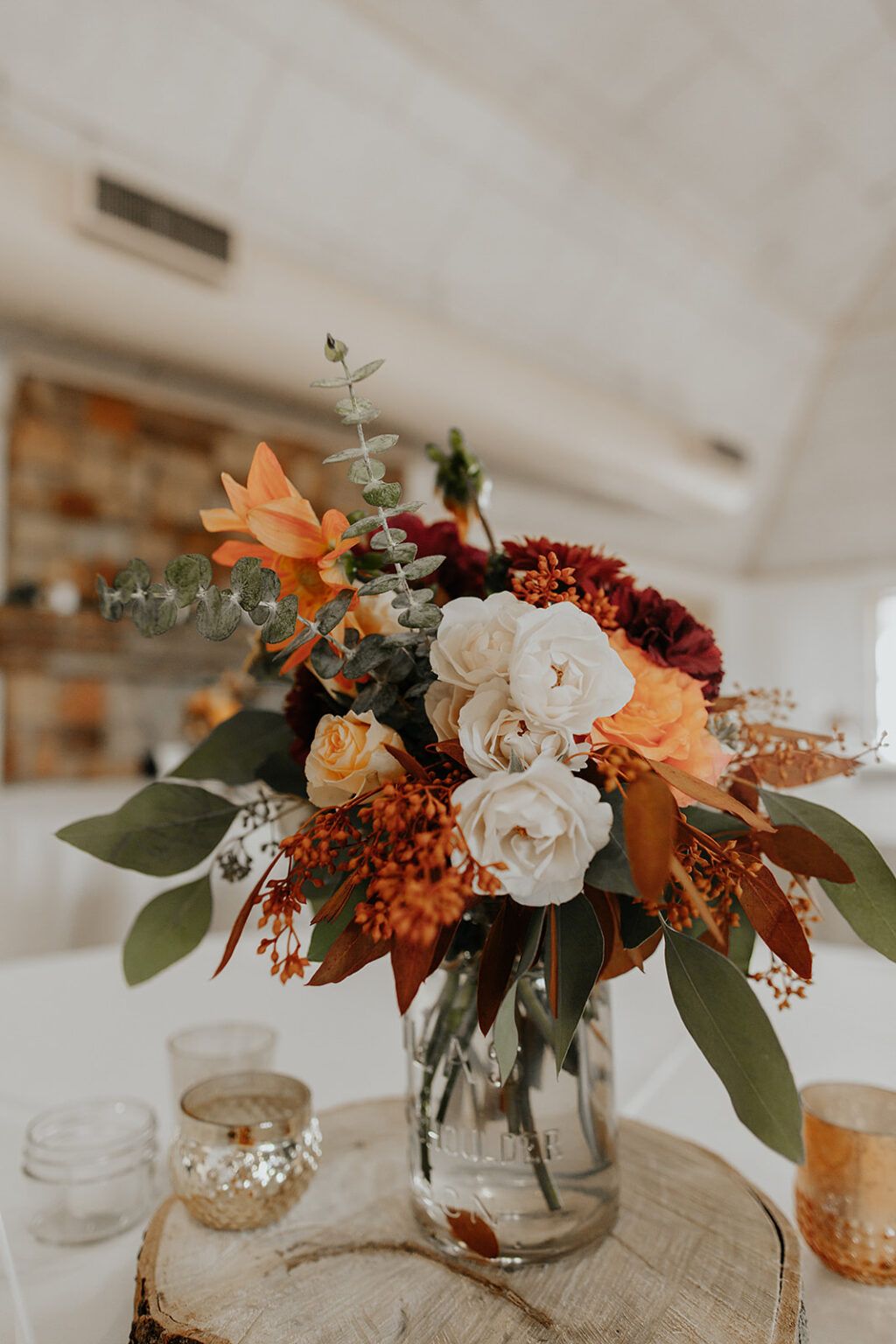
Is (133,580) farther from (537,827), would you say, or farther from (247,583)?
(537,827)

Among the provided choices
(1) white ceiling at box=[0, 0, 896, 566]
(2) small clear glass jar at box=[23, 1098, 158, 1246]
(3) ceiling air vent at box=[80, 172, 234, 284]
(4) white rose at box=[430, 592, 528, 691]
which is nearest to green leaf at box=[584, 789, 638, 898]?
(4) white rose at box=[430, 592, 528, 691]

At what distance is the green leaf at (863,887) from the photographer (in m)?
0.55

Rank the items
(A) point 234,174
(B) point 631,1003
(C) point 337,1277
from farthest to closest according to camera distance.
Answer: (A) point 234,174
(B) point 631,1003
(C) point 337,1277

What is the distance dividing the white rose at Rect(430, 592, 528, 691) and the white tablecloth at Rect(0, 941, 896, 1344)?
276 mm

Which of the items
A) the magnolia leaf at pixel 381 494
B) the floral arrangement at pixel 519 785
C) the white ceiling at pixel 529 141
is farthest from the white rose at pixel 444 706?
the white ceiling at pixel 529 141

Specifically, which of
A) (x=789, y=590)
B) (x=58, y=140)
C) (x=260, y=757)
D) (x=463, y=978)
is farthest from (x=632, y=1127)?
(x=789, y=590)

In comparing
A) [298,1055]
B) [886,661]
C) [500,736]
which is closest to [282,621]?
[500,736]

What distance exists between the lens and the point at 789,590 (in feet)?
19.2

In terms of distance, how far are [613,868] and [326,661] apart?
0.19m

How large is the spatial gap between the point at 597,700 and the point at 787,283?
4.41 m

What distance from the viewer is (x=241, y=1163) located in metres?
0.60

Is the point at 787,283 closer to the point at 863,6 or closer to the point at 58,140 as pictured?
the point at 863,6

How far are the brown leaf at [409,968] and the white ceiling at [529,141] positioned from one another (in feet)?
8.26

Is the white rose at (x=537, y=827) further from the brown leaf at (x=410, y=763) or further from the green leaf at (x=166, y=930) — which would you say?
the green leaf at (x=166, y=930)
